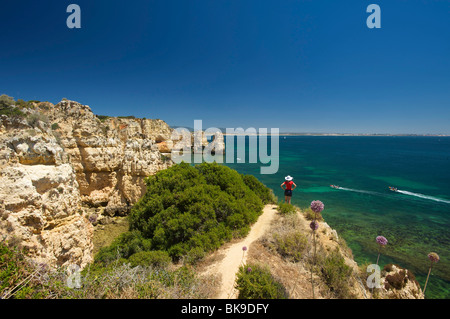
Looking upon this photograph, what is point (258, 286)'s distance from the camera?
3613mm

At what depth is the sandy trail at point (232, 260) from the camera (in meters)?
4.18

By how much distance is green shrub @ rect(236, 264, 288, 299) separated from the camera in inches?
139

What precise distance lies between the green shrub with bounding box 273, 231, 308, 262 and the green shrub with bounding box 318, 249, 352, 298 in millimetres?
646

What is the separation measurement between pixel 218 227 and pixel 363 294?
4165 mm

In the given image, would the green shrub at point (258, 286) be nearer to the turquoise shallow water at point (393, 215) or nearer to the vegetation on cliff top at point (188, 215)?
the vegetation on cliff top at point (188, 215)

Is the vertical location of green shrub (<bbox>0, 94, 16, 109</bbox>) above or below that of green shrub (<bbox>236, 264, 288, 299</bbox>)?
above

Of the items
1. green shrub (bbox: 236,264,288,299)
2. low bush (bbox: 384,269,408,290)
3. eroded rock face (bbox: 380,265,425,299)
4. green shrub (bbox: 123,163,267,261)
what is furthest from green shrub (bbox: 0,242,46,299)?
low bush (bbox: 384,269,408,290)

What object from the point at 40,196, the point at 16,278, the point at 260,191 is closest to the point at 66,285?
the point at 16,278

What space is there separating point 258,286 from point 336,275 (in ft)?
6.85

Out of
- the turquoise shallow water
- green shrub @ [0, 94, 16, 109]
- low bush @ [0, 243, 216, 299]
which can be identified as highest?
green shrub @ [0, 94, 16, 109]

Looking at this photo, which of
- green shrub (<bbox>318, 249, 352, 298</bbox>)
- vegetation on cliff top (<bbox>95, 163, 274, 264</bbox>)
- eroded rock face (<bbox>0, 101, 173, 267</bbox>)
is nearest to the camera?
green shrub (<bbox>318, 249, 352, 298</bbox>)

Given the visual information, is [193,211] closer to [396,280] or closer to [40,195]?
[40,195]

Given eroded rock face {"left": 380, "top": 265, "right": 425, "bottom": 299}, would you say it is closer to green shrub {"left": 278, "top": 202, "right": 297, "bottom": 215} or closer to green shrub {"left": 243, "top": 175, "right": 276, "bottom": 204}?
green shrub {"left": 278, "top": 202, "right": 297, "bottom": 215}
